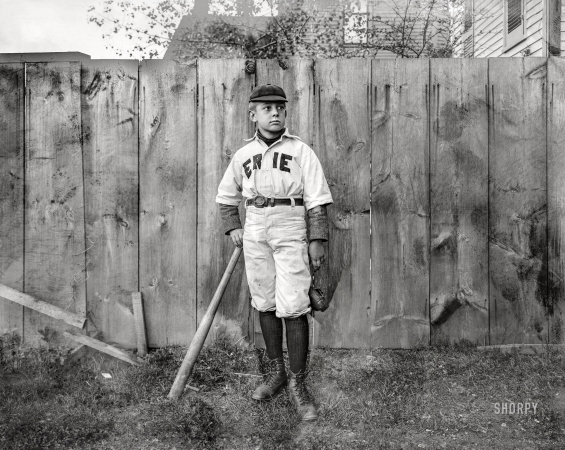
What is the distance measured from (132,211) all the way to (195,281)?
0.64 metres

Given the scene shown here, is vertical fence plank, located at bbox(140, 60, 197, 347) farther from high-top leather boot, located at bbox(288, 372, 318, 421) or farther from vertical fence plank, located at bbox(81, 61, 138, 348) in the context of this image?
high-top leather boot, located at bbox(288, 372, 318, 421)

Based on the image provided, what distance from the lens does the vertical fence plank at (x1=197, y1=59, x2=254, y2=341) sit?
3.91m

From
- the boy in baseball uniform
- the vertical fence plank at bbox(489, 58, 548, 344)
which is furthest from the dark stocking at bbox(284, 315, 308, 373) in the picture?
the vertical fence plank at bbox(489, 58, 548, 344)

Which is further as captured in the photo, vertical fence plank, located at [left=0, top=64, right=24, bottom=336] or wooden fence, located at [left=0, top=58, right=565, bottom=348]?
vertical fence plank, located at [left=0, top=64, right=24, bottom=336]

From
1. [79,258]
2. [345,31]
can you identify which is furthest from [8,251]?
[345,31]

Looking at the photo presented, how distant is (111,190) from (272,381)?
1.70 metres

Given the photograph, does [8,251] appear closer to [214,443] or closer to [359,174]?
[214,443]

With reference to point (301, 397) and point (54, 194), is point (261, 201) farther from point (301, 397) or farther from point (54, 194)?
point (54, 194)

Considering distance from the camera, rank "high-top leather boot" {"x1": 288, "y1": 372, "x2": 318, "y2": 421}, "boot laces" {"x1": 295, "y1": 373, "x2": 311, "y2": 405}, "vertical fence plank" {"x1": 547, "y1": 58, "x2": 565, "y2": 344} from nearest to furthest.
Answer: "high-top leather boot" {"x1": 288, "y1": 372, "x2": 318, "y2": 421} → "boot laces" {"x1": 295, "y1": 373, "x2": 311, "y2": 405} → "vertical fence plank" {"x1": 547, "y1": 58, "x2": 565, "y2": 344}

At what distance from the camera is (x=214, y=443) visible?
108 inches

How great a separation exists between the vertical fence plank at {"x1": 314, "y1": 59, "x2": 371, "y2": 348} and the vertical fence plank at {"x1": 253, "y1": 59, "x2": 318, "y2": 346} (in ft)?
0.18

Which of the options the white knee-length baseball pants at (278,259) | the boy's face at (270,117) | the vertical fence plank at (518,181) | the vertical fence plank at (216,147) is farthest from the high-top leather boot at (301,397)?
the vertical fence plank at (518,181)

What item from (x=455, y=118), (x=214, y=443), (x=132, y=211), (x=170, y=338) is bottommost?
(x=214, y=443)

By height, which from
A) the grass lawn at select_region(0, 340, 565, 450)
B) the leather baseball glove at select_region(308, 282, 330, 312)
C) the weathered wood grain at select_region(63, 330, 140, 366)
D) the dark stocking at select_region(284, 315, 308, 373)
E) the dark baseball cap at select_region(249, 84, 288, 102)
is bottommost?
the grass lawn at select_region(0, 340, 565, 450)
